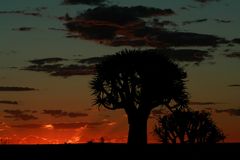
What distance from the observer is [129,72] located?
3694 centimetres

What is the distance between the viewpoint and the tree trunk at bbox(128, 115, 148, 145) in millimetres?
38719

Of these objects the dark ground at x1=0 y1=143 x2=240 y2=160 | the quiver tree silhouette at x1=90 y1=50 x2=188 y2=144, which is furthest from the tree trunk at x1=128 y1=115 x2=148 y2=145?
the dark ground at x1=0 y1=143 x2=240 y2=160

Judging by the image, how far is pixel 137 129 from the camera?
39.0 metres

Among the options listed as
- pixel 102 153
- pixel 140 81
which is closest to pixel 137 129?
pixel 140 81

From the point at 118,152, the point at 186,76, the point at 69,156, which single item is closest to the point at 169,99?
the point at 186,76

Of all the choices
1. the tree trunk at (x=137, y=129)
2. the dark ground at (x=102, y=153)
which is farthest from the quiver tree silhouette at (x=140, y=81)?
the dark ground at (x=102, y=153)

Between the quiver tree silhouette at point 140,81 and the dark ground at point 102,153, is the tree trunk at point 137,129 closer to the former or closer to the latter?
the quiver tree silhouette at point 140,81

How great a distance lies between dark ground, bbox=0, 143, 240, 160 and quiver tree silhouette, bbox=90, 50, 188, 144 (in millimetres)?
9290

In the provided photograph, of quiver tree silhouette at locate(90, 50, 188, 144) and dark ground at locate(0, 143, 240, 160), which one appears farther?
quiver tree silhouette at locate(90, 50, 188, 144)

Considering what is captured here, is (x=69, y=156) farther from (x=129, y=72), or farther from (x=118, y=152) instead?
(x=129, y=72)

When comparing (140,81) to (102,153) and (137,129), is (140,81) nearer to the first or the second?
(137,129)

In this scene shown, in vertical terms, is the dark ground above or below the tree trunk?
below

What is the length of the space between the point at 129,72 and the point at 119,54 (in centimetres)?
165

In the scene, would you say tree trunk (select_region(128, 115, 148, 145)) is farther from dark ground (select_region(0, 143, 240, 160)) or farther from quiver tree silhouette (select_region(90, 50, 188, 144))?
dark ground (select_region(0, 143, 240, 160))
